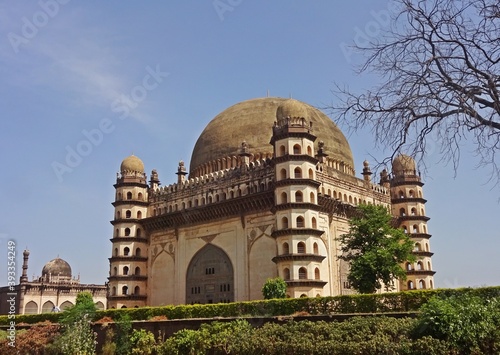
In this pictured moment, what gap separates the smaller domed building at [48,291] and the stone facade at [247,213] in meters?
15.3

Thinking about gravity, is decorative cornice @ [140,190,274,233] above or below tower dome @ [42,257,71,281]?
above

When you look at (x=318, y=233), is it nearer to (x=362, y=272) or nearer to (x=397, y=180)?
(x=362, y=272)

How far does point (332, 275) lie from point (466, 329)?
884 inches

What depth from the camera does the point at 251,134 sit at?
41.3 m

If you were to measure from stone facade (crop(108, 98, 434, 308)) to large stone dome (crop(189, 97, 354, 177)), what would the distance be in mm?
103

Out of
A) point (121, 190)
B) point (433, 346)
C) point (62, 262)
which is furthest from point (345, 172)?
point (62, 262)

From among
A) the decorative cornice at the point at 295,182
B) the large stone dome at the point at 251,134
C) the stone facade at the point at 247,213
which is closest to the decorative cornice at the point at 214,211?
the stone facade at the point at 247,213

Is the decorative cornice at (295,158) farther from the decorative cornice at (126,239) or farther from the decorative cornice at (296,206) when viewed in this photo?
the decorative cornice at (126,239)

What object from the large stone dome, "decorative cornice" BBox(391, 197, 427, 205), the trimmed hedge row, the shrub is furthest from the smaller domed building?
the shrub

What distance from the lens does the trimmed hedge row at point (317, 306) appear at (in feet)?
67.3

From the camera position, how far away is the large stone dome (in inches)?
1609

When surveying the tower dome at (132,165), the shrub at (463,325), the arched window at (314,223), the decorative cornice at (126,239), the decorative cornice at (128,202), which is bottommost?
the shrub at (463,325)

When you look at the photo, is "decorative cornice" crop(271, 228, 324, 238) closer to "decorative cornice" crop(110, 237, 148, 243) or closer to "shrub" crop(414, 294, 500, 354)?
"decorative cornice" crop(110, 237, 148, 243)

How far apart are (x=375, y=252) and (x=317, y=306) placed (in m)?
6.95
